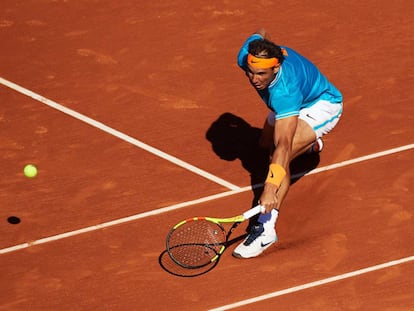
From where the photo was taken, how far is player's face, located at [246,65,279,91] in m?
10.1

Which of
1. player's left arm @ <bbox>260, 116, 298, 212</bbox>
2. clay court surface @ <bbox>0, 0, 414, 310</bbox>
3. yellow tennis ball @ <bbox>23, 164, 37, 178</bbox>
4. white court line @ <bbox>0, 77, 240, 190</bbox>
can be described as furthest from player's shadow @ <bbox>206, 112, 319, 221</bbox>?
yellow tennis ball @ <bbox>23, 164, 37, 178</bbox>

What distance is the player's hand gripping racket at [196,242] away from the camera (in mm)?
10680

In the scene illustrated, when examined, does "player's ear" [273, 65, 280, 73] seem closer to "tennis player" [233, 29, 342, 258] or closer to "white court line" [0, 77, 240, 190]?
"tennis player" [233, 29, 342, 258]

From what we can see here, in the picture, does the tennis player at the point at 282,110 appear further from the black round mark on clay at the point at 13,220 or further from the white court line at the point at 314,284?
the black round mark on clay at the point at 13,220

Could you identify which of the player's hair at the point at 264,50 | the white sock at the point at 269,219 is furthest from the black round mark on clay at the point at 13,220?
the player's hair at the point at 264,50

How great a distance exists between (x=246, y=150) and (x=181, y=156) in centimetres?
83

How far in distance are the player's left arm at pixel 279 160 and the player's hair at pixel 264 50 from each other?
68 cm

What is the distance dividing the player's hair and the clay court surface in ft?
6.69

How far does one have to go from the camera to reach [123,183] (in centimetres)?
1180

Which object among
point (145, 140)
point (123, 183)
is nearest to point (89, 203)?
point (123, 183)

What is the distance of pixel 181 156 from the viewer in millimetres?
12164

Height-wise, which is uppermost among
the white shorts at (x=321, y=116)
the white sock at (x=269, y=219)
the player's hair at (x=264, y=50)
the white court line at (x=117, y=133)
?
the player's hair at (x=264, y=50)

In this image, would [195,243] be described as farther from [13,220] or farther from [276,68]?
[13,220]

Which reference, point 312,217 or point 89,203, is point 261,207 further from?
point 89,203
